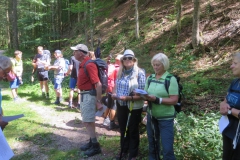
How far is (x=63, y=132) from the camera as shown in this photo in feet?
19.7

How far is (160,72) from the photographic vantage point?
3.33 meters

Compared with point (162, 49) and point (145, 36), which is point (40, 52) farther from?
point (145, 36)

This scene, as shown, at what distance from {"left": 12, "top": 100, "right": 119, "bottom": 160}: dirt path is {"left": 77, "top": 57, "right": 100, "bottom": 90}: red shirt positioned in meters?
1.47

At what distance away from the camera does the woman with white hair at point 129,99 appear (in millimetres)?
3871

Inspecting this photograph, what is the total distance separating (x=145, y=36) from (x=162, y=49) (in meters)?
2.84

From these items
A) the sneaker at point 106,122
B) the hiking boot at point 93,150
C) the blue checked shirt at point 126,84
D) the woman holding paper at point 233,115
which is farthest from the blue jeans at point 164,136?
the sneaker at point 106,122

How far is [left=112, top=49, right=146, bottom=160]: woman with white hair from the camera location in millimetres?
3871

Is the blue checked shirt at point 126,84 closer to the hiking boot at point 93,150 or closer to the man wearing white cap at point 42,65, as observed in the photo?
the hiking boot at point 93,150

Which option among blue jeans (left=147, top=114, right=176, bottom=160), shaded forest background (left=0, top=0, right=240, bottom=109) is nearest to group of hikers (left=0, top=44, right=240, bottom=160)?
blue jeans (left=147, top=114, right=176, bottom=160)

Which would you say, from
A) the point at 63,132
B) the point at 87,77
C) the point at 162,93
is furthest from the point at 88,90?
the point at 63,132

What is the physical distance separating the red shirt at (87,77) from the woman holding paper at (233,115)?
93.3 inches

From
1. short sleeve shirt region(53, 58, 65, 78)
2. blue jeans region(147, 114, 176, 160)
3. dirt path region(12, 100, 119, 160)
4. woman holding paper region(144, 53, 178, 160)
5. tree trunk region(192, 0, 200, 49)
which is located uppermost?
tree trunk region(192, 0, 200, 49)

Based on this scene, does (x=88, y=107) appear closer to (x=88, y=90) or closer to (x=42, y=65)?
(x=88, y=90)

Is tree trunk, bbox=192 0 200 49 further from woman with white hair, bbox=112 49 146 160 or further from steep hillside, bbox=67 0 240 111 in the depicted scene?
woman with white hair, bbox=112 49 146 160
